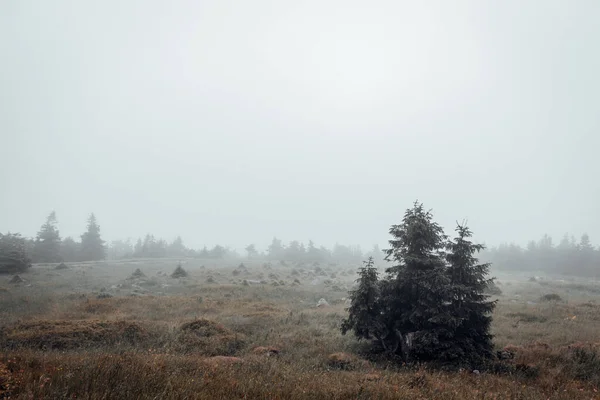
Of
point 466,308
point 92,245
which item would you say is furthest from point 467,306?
point 92,245

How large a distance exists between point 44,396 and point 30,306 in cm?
2082

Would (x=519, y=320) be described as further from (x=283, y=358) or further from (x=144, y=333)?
(x=144, y=333)

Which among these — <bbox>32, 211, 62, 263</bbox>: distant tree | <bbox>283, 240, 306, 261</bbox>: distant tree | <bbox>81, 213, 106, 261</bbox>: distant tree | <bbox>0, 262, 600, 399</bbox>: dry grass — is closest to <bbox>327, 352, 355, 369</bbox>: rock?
<bbox>0, 262, 600, 399</bbox>: dry grass

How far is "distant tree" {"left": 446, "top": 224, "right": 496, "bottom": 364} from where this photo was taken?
462 inches

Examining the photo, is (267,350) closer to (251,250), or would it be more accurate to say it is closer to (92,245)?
(92,245)

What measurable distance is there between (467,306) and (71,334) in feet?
58.1

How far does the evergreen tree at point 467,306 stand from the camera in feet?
38.6

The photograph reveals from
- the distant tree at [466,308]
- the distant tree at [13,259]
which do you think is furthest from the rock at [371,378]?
the distant tree at [13,259]

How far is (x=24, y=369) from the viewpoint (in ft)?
19.6

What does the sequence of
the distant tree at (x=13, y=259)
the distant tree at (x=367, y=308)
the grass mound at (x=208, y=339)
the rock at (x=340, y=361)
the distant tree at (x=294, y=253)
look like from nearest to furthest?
the rock at (x=340, y=361) < the grass mound at (x=208, y=339) < the distant tree at (x=367, y=308) < the distant tree at (x=13, y=259) < the distant tree at (x=294, y=253)

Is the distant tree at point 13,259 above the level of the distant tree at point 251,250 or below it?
above

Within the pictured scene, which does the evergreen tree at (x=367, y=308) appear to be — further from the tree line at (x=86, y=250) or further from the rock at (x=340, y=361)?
the tree line at (x=86, y=250)

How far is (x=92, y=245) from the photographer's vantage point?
188 ft

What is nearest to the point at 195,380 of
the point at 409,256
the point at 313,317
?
the point at 409,256
